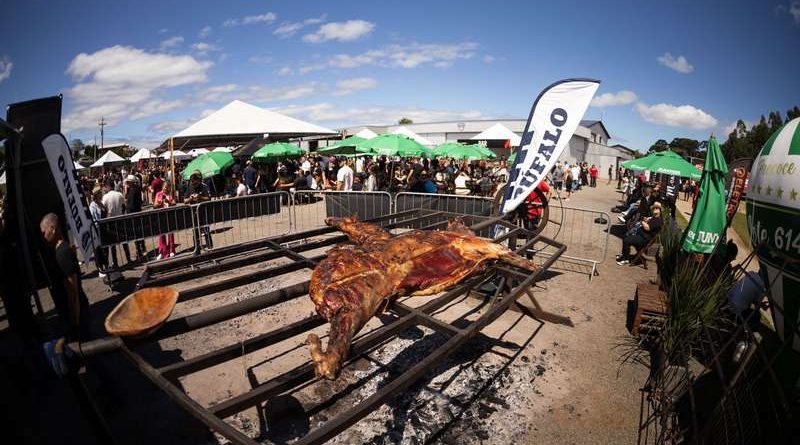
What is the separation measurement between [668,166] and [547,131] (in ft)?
27.0

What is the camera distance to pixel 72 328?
357cm

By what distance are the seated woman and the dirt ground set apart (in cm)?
316

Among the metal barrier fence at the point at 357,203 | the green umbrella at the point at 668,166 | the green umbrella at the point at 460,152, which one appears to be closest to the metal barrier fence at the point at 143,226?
the metal barrier fence at the point at 357,203

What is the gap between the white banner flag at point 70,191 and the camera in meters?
4.68

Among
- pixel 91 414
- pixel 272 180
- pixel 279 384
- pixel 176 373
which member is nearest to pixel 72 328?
pixel 91 414

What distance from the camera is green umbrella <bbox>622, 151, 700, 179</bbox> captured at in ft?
37.2

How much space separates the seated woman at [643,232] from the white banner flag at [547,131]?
4.20 metres

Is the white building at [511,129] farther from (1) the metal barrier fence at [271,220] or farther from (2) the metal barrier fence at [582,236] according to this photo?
(1) the metal barrier fence at [271,220]

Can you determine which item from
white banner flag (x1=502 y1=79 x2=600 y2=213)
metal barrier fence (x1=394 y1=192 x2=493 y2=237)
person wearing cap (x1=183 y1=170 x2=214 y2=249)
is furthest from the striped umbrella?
person wearing cap (x1=183 y1=170 x2=214 y2=249)

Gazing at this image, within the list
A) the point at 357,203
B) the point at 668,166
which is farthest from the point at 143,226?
the point at 668,166

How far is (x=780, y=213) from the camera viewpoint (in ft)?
9.48

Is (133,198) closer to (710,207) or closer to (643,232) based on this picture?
(710,207)

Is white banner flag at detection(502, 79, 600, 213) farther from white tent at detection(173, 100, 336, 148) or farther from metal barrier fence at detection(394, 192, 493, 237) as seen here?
white tent at detection(173, 100, 336, 148)

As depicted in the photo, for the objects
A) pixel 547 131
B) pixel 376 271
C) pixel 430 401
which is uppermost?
pixel 547 131
